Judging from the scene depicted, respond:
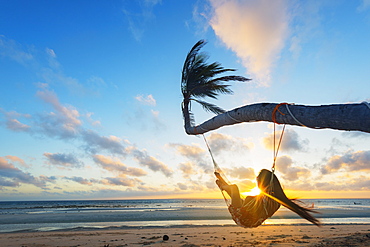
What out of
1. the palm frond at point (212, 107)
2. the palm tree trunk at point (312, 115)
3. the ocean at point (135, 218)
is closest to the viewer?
the palm tree trunk at point (312, 115)

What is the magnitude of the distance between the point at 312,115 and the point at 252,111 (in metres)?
0.78

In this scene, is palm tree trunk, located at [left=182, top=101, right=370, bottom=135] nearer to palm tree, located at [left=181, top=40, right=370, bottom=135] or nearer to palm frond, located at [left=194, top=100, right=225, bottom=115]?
palm tree, located at [left=181, top=40, right=370, bottom=135]

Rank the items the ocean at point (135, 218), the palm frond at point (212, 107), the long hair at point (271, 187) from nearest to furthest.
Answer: the long hair at point (271, 187) → the palm frond at point (212, 107) → the ocean at point (135, 218)

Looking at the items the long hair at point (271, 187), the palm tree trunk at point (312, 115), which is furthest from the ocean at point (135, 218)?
the palm tree trunk at point (312, 115)

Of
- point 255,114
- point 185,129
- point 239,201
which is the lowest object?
point 239,201

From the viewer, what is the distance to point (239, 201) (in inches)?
178

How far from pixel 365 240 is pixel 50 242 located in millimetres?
10720

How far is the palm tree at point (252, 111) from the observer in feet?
6.12

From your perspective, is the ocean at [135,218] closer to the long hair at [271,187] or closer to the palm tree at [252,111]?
the long hair at [271,187]

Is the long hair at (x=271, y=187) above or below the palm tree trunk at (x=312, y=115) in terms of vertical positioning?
below

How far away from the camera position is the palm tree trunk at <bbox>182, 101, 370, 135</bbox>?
181 centimetres

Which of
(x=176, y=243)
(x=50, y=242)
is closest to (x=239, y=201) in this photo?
(x=176, y=243)

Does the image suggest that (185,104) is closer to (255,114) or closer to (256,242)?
(255,114)

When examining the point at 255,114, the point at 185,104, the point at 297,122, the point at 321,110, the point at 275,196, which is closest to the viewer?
the point at 321,110
